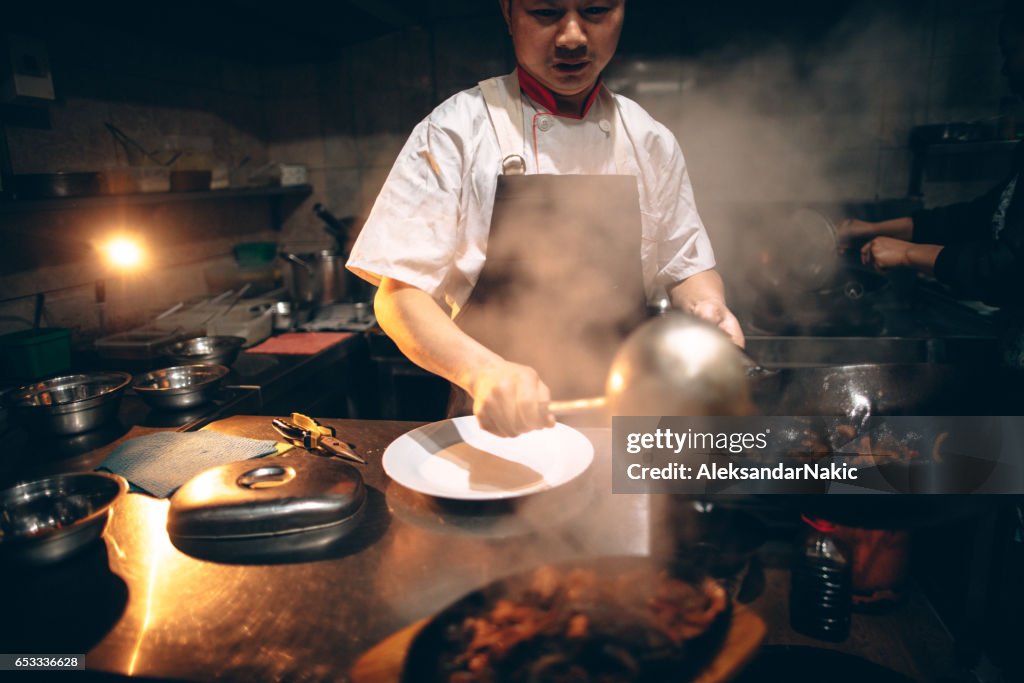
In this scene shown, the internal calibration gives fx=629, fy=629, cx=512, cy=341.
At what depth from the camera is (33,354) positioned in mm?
2246

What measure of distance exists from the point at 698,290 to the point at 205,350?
189cm

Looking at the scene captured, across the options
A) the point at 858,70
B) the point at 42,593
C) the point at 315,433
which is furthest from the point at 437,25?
the point at 42,593

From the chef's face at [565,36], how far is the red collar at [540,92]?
8 cm

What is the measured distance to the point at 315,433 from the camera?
4.54 ft

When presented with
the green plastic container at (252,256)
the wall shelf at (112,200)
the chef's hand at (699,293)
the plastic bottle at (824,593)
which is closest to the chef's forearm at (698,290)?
the chef's hand at (699,293)

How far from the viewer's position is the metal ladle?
3.37 feet

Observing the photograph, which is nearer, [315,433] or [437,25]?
[315,433]

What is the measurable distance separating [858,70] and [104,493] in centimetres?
371

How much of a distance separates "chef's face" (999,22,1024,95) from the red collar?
1.18 m

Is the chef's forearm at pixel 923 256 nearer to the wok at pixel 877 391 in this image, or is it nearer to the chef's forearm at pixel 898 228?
the chef's forearm at pixel 898 228

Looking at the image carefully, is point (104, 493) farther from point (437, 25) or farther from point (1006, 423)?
point (437, 25)

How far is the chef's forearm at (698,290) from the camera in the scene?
1.74 meters

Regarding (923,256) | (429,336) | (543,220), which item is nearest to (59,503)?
(429,336)

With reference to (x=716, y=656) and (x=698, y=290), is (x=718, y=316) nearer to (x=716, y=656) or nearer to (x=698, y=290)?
(x=698, y=290)
